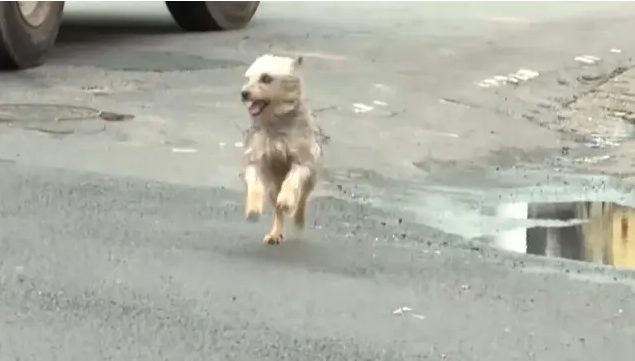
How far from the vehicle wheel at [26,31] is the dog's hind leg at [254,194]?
4.34 metres

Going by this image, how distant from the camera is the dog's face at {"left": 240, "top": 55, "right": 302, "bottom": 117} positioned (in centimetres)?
473

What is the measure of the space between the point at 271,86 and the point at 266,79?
1.3 inches

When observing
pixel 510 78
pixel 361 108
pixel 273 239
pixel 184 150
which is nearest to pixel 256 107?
pixel 273 239

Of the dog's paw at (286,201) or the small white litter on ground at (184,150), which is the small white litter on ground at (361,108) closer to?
the small white litter on ground at (184,150)

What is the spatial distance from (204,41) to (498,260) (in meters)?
6.53

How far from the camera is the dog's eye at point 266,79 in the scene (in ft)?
15.6

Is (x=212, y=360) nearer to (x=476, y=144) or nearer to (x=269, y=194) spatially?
(x=269, y=194)

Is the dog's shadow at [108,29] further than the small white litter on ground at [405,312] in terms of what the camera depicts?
Yes

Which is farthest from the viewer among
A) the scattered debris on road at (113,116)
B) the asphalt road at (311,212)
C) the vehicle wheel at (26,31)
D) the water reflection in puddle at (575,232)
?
the vehicle wheel at (26,31)

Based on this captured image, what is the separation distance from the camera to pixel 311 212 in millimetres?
5645

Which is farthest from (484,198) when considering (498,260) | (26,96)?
(26,96)

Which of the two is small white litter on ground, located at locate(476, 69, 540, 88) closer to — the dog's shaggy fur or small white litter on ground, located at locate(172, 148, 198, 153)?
small white litter on ground, located at locate(172, 148, 198, 153)

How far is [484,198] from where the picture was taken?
616 cm

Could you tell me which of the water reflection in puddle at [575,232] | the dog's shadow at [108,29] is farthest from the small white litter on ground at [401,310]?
the dog's shadow at [108,29]
